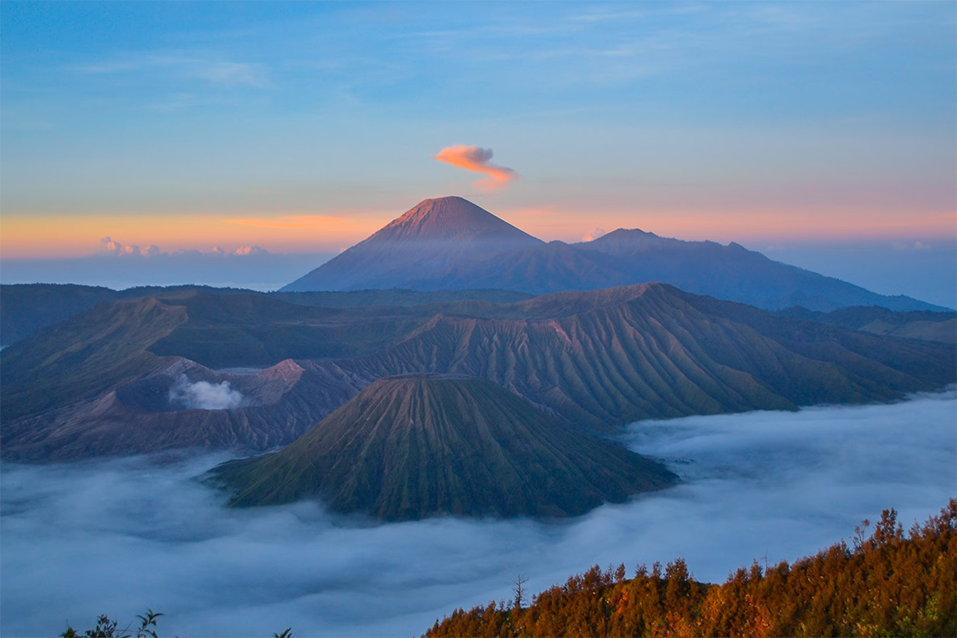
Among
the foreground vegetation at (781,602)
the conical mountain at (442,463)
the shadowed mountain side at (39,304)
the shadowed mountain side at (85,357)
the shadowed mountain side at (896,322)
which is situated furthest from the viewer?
the shadowed mountain side at (39,304)

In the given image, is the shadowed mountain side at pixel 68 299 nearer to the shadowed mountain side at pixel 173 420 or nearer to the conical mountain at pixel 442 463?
the shadowed mountain side at pixel 173 420

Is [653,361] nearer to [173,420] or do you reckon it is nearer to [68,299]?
[173,420]

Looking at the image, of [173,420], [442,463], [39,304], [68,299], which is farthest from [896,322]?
Answer: [39,304]

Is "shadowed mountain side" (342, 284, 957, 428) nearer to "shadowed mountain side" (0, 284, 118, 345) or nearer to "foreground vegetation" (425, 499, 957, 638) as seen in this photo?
"foreground vegetation" (425, 499, 957, 638)

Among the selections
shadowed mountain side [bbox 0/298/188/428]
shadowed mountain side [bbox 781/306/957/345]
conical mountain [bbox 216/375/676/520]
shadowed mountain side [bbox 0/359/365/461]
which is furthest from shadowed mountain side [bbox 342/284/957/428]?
shadowed mountain side [bbox 0/298/188/428]

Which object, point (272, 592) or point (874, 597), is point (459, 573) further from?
point (874, 597)

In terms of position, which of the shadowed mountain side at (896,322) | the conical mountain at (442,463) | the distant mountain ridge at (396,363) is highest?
the shadowed mountain side at (896,322)

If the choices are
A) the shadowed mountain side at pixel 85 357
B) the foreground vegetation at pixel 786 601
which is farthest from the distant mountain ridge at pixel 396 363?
the foreground vegetation at pixel 786 601

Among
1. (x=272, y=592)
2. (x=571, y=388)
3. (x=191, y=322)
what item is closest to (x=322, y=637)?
(x=272, y=592)
